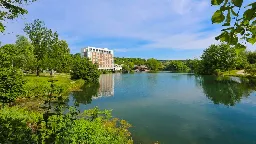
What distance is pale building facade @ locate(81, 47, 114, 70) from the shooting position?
141 metres

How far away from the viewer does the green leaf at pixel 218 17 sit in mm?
1973

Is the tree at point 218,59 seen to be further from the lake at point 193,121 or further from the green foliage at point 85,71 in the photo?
the lake at point 193,121

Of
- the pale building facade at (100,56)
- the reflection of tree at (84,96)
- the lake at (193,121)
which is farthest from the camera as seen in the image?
the pale building facade at (100,56)

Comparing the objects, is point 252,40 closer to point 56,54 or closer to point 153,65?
point 56,54

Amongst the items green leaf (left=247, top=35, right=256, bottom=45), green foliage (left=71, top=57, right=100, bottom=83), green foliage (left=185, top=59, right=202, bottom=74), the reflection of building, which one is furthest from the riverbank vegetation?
green foliage (left=185, top=59, right=202, bottom=74)

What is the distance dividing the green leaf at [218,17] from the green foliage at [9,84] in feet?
66.2

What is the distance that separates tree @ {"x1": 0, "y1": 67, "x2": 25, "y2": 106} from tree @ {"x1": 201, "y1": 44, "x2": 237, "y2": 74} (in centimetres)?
8897

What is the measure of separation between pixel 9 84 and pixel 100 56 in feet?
425

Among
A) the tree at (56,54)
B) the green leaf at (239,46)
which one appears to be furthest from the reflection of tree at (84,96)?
the green leaf at (239,46)

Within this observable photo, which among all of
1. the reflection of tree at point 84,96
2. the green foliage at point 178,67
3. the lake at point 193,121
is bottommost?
the lake at point 193,121

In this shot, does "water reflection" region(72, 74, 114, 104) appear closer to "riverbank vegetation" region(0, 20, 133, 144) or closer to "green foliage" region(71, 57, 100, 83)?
"riverbank vegetation" region(0, 20, 133, 144)

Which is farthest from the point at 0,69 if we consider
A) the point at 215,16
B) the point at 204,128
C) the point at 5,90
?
the point at 215,16

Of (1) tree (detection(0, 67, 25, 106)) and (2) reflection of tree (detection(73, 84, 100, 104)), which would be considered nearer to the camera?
(1) tree (detection(0, 67, 25, 106))

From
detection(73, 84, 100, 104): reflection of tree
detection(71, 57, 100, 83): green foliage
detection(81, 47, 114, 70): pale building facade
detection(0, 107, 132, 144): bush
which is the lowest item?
detection(73, 84, 100, 104): reflection of tree
